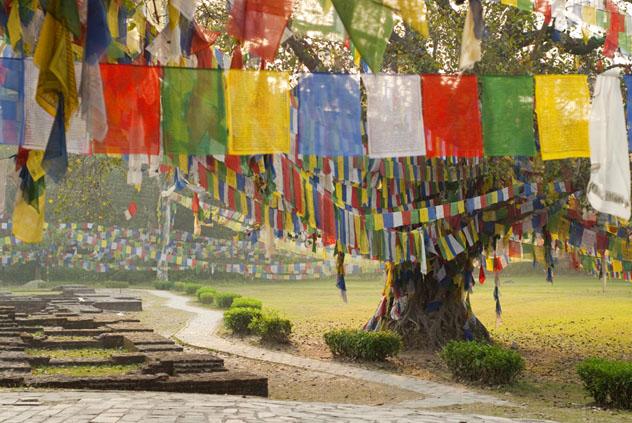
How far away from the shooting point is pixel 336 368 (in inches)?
511

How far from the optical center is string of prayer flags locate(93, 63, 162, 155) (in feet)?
23.1

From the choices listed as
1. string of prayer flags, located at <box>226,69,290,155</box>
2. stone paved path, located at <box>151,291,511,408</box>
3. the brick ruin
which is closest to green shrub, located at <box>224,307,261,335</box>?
stone paved path, located at <box>151,291,511,408</box>

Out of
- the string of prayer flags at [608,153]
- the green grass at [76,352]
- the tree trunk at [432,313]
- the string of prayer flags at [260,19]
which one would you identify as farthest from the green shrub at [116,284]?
the string of prayer flags at [608,153]

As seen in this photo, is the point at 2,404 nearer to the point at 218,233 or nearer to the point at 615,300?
the point at 615,300

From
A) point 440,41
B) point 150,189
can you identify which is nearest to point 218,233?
point 150,189

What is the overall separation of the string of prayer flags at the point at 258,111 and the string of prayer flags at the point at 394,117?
933mm

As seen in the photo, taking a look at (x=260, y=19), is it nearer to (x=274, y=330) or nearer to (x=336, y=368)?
(x=336, y=368)

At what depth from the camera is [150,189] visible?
4831 cm

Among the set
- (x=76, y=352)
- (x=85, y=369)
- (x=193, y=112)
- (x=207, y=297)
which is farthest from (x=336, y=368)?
(x=207, y=297)

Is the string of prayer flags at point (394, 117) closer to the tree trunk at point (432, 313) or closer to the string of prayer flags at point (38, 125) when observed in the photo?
the string of prayer flags at point (38, 125)

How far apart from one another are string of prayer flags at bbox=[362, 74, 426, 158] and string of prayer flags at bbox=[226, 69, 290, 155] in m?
0.93

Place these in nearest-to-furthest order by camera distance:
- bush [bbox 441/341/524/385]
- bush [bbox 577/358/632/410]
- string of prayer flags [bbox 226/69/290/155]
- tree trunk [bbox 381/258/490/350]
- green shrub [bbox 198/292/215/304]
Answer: string of prayer flags [bbox 226/69/290/155] → bush [bbox 577/358/632/410] → bush [bbox 441/341/524/385] → tree trunk [bbox 381/258/490/350] → green shrub [bbox 198/292/215/304]

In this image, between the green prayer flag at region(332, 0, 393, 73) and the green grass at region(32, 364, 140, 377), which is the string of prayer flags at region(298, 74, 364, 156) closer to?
the green prayer flag at region(332, 0, 393, 73)

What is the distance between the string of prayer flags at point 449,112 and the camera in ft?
26.3
